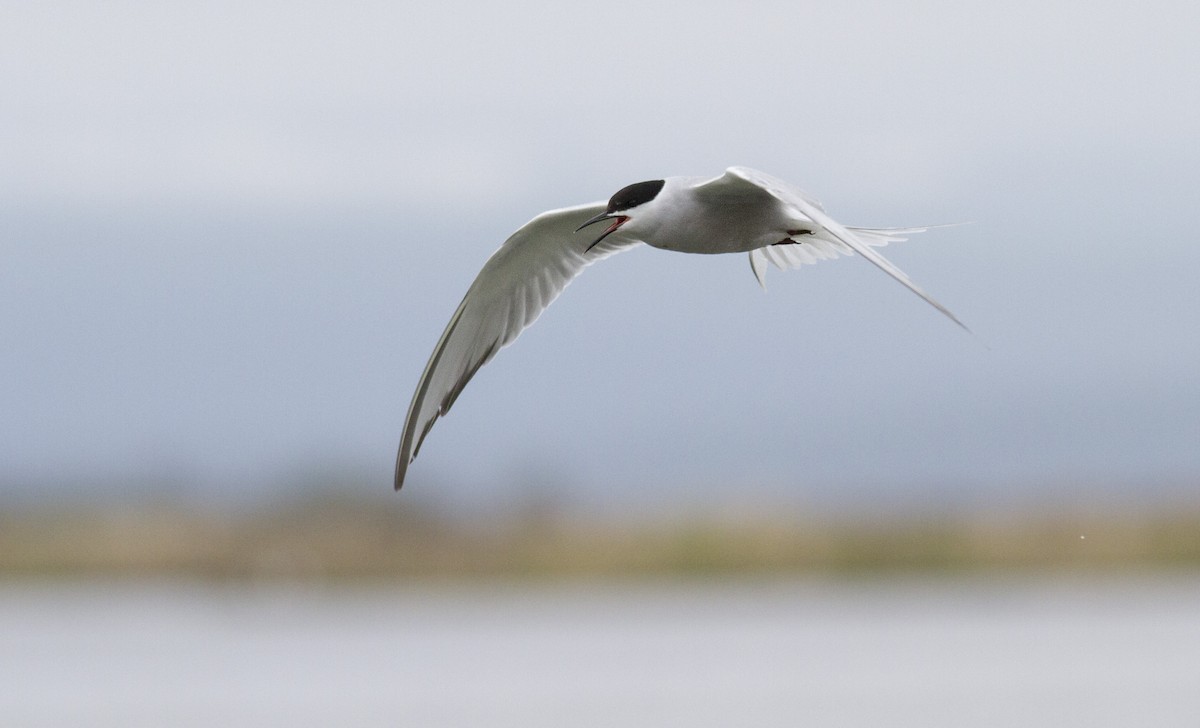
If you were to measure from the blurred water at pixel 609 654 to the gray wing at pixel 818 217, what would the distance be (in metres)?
17.0

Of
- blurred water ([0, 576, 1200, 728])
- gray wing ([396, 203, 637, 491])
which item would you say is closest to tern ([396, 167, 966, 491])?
gray wing ([396, 203, 637, 491])

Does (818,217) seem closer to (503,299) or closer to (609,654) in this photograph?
(503,299)

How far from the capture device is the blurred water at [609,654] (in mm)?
20766

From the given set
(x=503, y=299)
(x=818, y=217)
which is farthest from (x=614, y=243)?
(x=818, y=217)

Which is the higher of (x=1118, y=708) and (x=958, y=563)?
(x=958, y=563)

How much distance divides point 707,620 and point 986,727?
10.2 metres

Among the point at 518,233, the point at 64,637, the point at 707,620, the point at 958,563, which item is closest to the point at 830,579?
the point at 707,620

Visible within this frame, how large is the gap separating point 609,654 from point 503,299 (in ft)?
70.6

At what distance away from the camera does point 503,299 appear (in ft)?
16.7

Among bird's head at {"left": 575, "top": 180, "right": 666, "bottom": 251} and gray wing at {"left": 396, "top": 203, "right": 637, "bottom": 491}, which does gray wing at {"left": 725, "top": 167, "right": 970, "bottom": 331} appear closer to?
bird's head at {"left": 575, "top": 180, "right": 666, "bottom": 251}

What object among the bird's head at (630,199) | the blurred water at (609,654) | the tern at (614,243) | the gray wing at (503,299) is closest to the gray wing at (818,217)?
the tern at (614,243)

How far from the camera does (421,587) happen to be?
28281 mm

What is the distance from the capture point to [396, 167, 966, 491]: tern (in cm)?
384

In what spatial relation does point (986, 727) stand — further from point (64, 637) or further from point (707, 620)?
point (64, 637)
